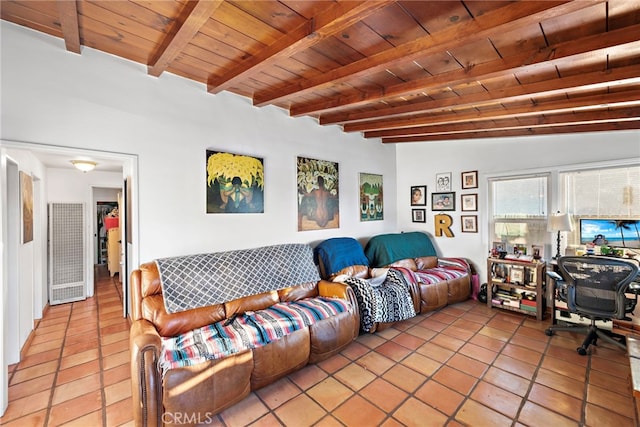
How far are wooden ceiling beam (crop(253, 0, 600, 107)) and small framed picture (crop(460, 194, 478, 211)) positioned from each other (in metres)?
3.13

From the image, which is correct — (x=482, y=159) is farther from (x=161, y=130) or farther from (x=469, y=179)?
(x=161, y=130)

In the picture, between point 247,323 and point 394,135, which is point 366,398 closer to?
point 247,323

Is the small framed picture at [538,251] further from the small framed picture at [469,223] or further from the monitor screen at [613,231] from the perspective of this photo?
the small framed picture at [469,223]

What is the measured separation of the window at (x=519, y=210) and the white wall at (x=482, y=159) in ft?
0.44

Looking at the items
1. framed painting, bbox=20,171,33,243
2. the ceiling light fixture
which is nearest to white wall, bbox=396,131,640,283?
the ceiling light fixture

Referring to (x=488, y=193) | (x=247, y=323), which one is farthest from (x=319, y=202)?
(x=488, y=193)

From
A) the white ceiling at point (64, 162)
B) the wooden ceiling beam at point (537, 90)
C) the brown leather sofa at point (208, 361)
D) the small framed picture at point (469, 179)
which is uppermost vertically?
the wooden ceiling beam at point (537, 90)

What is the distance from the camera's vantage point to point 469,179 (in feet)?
14.2

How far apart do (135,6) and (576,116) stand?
3946 millimetres

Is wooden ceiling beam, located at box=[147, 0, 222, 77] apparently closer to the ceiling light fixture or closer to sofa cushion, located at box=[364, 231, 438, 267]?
the ceiling light fixture

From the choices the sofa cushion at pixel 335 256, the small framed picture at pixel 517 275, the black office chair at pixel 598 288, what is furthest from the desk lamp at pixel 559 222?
the sofa cushion at pixel 335 256

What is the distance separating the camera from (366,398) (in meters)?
2.04

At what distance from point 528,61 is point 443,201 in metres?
3.03

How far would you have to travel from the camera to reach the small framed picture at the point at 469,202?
168 inches
